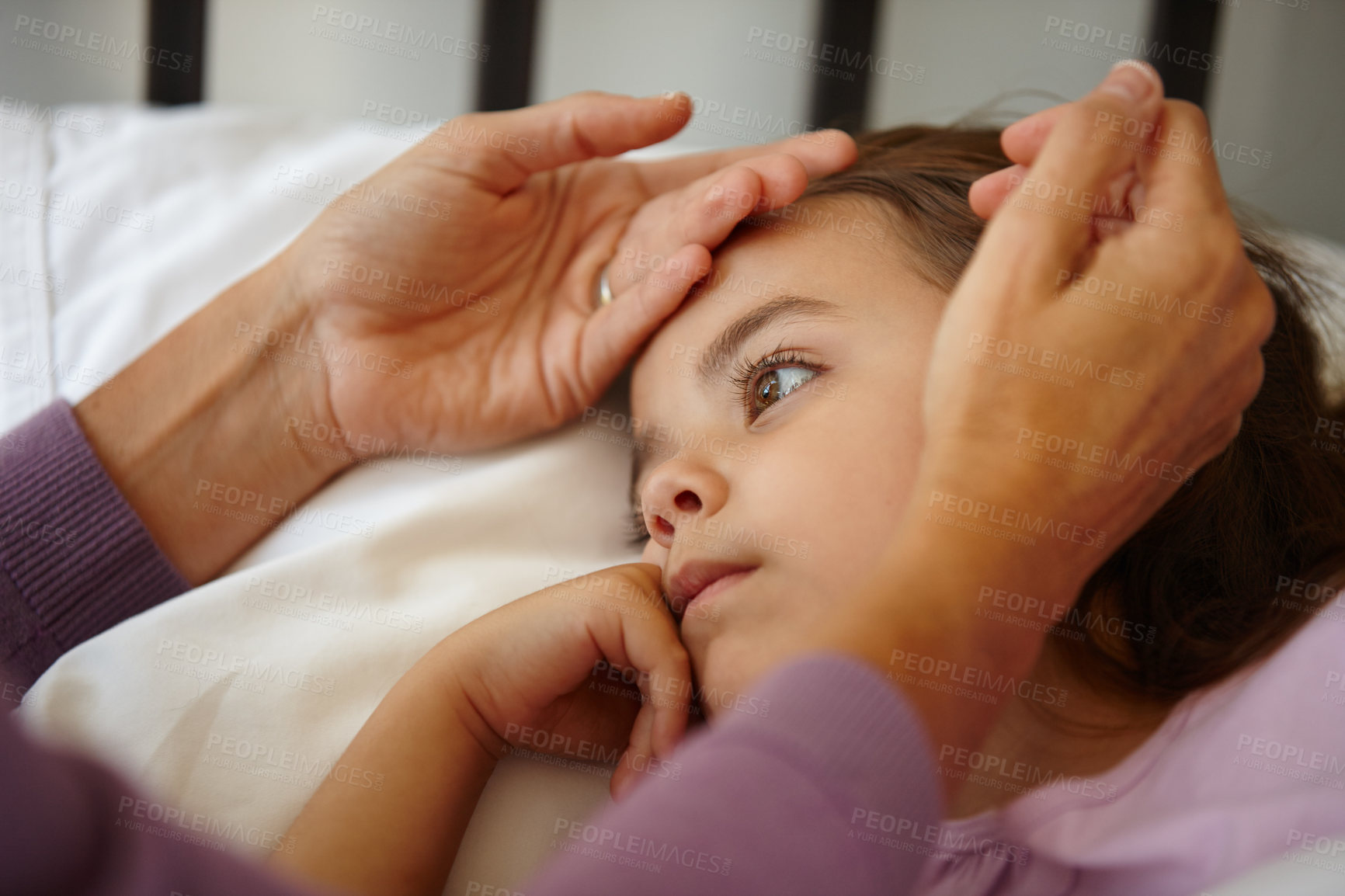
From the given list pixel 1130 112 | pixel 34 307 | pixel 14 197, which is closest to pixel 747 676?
pixel 1130 112

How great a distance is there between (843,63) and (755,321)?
4.23 ft

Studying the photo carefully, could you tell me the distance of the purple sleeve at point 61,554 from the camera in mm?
1005

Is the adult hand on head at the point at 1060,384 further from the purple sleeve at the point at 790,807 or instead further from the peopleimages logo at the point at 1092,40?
the peopleimages logo at the point at 1092,40

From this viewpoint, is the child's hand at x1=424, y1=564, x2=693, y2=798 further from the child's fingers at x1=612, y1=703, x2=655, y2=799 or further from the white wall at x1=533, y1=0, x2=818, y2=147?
the white wall at x1=533, y1=0, x2=818, y2=147

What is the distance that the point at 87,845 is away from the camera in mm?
429

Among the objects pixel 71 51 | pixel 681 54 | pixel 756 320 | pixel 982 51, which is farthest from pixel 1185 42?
pixel 71 51

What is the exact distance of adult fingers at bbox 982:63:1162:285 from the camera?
0.67m

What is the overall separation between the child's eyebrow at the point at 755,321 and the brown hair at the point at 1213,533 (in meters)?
0.15

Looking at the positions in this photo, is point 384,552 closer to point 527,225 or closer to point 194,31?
point 527,225

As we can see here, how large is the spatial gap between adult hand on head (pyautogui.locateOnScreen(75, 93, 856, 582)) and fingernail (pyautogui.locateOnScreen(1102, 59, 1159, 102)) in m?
0.39

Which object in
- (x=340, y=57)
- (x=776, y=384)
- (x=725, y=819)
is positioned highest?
(x=340, y=57)

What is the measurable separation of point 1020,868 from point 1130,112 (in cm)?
78

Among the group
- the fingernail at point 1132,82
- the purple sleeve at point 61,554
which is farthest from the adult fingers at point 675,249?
the purple sleeve at point 61,554

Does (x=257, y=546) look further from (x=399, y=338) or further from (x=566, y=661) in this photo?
(x=566, y=661)
